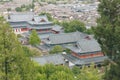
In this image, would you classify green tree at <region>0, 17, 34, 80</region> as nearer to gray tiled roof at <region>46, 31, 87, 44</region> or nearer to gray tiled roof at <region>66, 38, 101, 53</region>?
gray tiled roof at <region>66, 38, 101, 53</region>

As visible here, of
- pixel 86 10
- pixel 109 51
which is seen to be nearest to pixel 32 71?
pixel 109 51

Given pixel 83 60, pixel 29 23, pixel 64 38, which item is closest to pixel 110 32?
pixel 83 60

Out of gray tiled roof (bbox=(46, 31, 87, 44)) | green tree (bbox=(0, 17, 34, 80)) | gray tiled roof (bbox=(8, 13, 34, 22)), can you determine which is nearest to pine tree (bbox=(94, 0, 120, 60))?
green tree (bbox=(0, 17, 34, 80))

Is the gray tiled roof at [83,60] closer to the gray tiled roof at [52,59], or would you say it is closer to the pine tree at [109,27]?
the gray tiled roof at [52,59]

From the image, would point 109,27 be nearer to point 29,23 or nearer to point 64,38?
point 64,38

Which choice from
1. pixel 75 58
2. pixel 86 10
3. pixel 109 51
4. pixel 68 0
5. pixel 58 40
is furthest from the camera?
pixel 68 0

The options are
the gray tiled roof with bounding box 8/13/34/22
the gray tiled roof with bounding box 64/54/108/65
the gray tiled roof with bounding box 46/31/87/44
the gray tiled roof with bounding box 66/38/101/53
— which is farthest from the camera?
the gray tiled roof with bounding box 8/13/34/22

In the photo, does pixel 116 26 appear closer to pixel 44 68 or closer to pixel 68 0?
Answer: pixel 44 68

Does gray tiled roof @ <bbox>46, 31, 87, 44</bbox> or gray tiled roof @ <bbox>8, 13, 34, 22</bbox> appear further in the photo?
gray tiled roof @ <bbox>8, 13, 34, 22</bbox>
